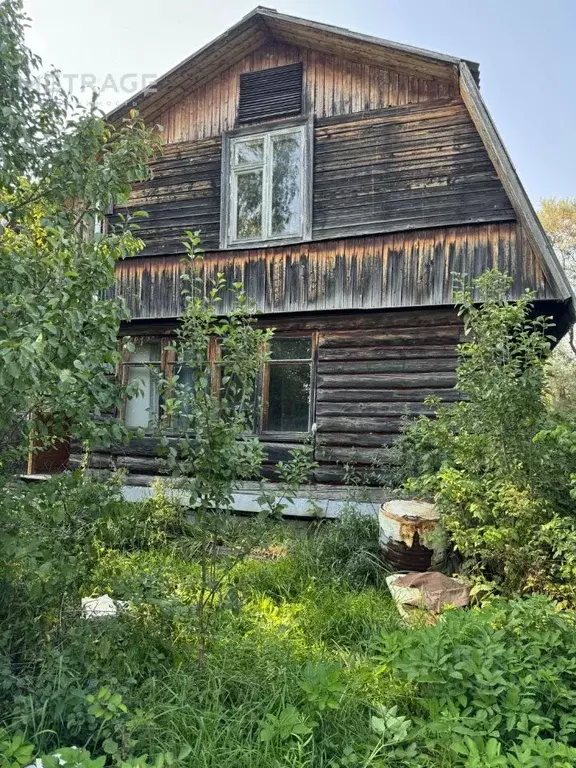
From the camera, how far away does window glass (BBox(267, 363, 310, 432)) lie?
8.13m

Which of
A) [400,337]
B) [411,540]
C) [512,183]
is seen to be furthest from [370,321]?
[411,540]

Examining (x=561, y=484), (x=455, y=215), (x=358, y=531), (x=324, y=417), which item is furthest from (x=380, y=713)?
(x=455, y=215)

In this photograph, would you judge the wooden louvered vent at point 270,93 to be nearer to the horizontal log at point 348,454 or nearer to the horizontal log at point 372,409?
the horizontal log at point 372,409

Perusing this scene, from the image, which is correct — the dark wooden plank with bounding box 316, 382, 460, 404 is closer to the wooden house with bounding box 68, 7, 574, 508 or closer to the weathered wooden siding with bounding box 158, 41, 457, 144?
Result: the wooden house with bounding box 68, 7, 574, 508

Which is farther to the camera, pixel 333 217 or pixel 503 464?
pixel 333 217

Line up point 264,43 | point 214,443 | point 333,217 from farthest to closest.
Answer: point 264,43
point 333,217
point 214,443

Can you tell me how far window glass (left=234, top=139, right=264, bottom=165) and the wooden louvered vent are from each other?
1.15 feet

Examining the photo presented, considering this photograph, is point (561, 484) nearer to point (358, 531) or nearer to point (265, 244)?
point (358, 531)

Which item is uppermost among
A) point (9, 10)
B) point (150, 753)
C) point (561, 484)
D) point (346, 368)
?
point (9, 10)

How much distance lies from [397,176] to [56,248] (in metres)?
5.91

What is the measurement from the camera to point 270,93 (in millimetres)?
8508

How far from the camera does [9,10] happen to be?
296 centimetres

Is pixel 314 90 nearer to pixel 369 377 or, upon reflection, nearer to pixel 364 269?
pixel 364 269

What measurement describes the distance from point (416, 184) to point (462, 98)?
123 cm
